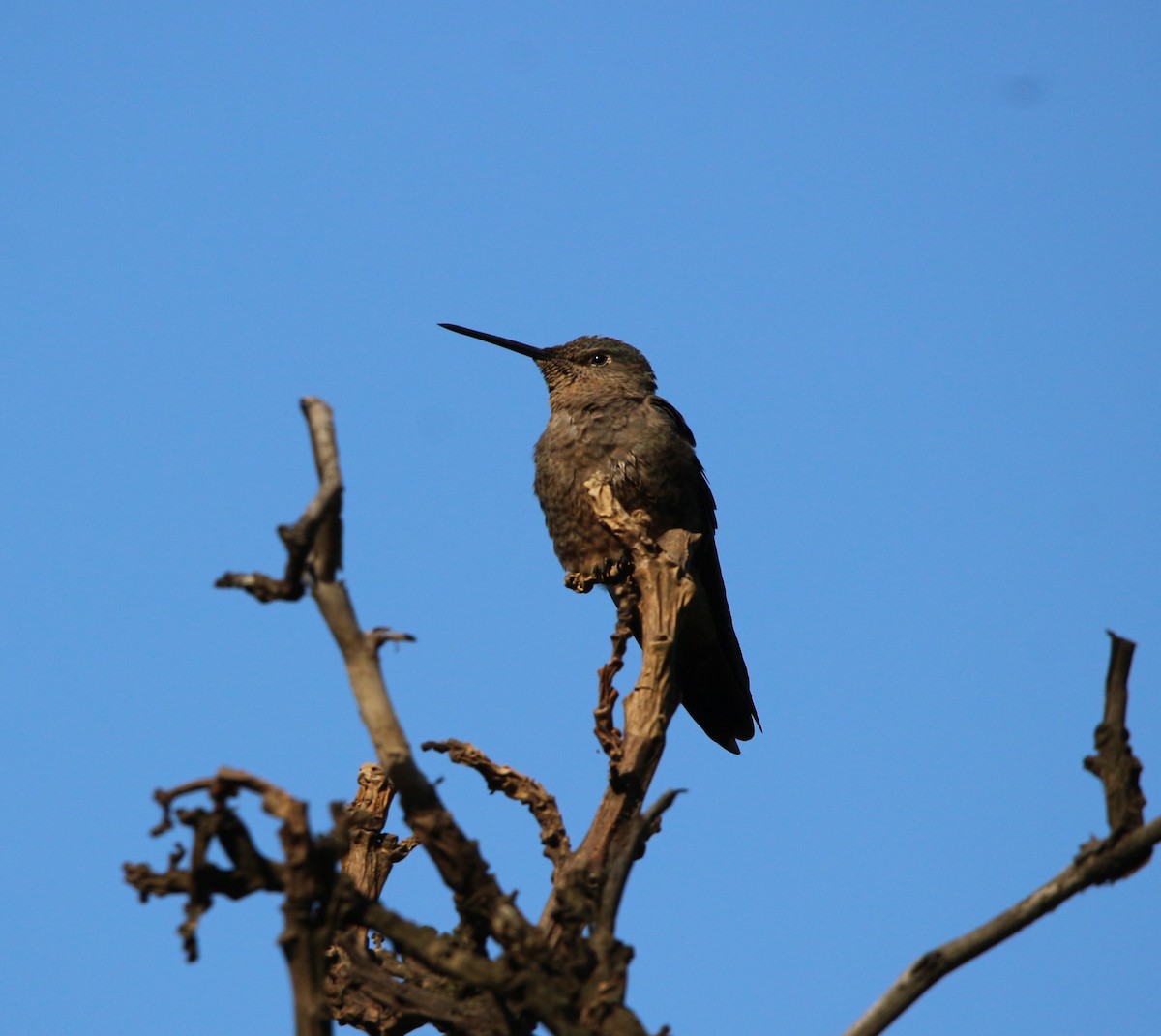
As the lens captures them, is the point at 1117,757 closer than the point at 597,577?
Yes

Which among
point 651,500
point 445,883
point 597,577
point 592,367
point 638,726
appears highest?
point 592,367

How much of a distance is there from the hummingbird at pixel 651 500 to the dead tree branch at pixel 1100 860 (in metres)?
3.44

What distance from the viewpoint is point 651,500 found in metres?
6.66

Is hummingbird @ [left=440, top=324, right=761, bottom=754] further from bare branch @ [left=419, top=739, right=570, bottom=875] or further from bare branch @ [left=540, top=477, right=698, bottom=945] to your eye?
bare branch @ [left=419, top=739, right=570, bottom=875]

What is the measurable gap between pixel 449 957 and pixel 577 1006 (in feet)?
0.93

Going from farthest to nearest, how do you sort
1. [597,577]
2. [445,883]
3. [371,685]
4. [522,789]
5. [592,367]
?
[592,367] < [597,577] < [522,789] < [445,883] < [371,685]

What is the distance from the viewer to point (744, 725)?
6.50 m

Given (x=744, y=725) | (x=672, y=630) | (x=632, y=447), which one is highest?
(x=632, y=447)

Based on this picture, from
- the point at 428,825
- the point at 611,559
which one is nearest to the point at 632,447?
the point at 611,559

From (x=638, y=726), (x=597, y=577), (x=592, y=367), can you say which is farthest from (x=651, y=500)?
(x=638, y=726)

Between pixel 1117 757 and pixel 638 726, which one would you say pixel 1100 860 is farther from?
pixel 638 726

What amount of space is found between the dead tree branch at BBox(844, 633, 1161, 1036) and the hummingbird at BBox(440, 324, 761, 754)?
3.44 meters

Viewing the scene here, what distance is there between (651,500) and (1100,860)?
4.04 m

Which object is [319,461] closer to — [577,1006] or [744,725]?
[577,1006]
